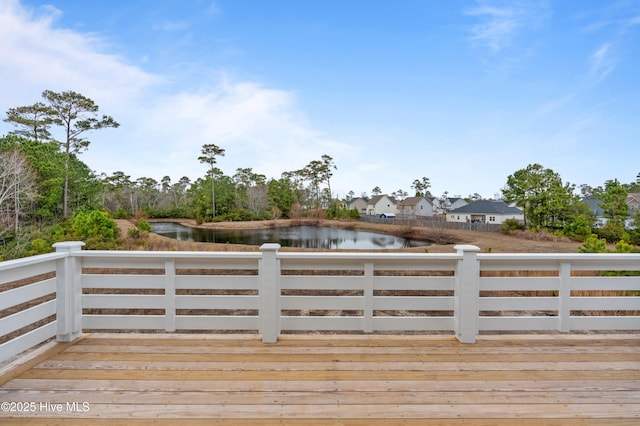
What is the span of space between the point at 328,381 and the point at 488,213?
39.2 m

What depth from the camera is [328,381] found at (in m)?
1.93

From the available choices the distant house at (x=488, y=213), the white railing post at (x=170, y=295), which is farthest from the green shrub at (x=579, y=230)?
the white railing post at (x=170, y=295)

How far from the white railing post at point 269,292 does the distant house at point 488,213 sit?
37521 mm

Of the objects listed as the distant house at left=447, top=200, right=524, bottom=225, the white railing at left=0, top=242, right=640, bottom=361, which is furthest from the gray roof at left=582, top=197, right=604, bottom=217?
the white railing at left=0, top=242, right=640, bottom=361

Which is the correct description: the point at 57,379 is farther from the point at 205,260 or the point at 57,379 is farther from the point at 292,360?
the point at 292,360

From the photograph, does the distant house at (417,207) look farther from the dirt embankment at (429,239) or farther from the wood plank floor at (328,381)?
the wood plank floor at (328,381)

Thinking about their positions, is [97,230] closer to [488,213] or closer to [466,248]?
[466,248]

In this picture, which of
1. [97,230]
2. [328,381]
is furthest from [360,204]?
[328,381]

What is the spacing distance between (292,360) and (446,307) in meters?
1.35

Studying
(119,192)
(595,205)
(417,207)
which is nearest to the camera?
(595,205)

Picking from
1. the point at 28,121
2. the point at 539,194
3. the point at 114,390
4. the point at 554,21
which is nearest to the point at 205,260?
the point at 114,390

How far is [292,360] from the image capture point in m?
2.20

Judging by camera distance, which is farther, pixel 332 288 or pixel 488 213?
pixel 488 213

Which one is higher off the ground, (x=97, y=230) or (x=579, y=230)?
(x=97, y=230)
